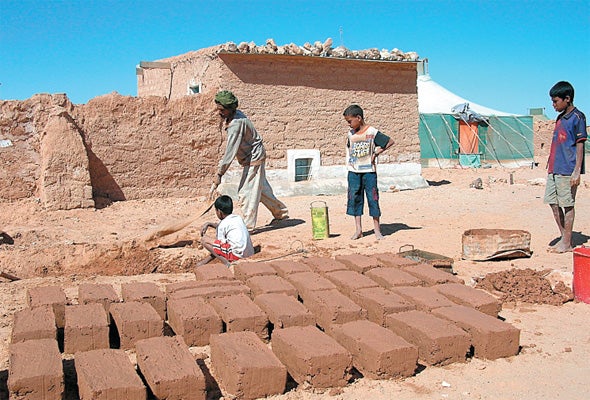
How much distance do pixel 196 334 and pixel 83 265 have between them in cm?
301

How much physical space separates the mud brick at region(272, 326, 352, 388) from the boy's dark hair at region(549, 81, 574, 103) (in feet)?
12.5

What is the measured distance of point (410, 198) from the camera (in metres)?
11.5

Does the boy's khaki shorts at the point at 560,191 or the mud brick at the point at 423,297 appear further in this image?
the boy's khaki shorts at the point at 560,191

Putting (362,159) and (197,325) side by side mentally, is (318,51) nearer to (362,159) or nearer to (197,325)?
(362,159)

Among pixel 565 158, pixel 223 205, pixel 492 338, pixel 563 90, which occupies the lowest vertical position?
pixel 492 338

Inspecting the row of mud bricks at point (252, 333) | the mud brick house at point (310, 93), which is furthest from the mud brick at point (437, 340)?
the mud brick house at point (310, 93)

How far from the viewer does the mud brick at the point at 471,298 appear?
3914mm

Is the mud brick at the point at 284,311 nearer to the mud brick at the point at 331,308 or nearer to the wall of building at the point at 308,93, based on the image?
the mud brick at the point at 331,308

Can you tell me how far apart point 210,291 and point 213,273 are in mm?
622

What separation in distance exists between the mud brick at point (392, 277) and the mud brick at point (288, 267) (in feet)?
1.77

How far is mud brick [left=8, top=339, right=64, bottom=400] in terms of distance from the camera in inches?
106

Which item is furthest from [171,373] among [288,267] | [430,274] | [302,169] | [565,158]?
[302,169]

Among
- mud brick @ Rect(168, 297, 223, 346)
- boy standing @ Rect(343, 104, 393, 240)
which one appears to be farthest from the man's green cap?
mud brick @ Rect(168, 297, 223, 346)

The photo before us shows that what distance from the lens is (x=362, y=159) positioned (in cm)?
677
